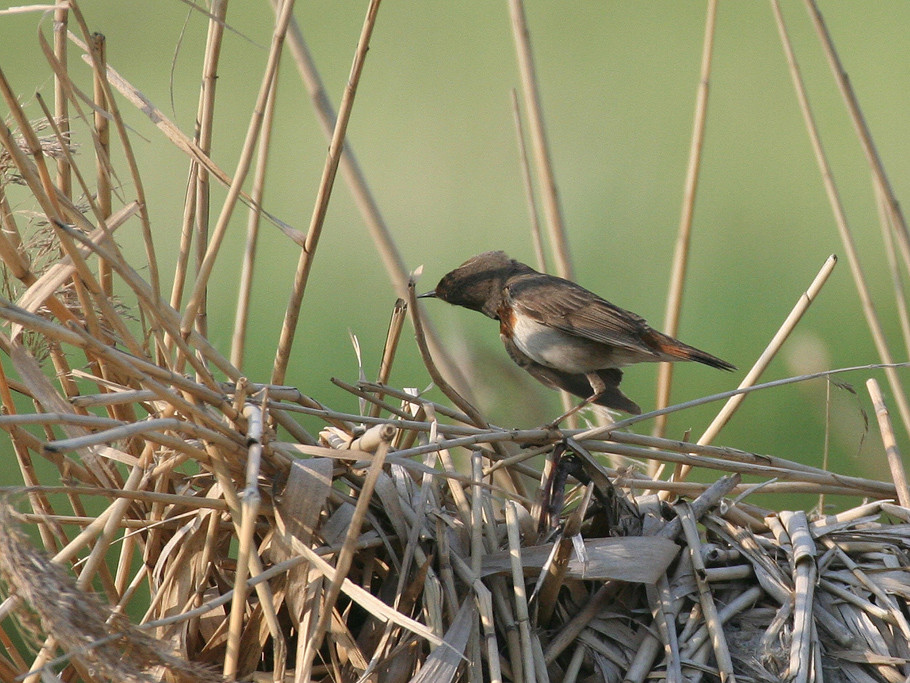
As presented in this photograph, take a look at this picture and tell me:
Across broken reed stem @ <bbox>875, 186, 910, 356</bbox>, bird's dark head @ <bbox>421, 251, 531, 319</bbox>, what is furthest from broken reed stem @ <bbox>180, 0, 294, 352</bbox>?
broken reed stem @ <bbox>875, 186, 910, 356</bbox>

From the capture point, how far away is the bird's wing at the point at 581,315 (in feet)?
6.33

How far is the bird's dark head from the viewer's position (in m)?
2.08

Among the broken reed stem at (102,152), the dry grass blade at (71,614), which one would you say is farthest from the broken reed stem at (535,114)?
the dry grass blade at (71,614)

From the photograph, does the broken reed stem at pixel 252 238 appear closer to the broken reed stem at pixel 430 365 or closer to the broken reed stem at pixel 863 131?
the broken reed stem at pixel 430 365

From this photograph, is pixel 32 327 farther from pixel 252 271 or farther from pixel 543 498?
pixel 252 271

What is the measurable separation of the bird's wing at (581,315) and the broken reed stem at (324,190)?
69 centimetres

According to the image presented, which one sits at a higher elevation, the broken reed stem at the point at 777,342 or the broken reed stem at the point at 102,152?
the broken reed stem at the point at 102,152

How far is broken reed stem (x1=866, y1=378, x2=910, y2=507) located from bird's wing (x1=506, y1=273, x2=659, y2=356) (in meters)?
0.48

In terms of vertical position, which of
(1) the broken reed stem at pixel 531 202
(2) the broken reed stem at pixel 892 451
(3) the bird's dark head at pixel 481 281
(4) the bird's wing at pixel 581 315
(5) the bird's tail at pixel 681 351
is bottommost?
(2) the broken reed stem at pixel 892 451

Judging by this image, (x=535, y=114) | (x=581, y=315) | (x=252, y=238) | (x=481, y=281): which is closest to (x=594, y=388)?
(x=581, y=315)

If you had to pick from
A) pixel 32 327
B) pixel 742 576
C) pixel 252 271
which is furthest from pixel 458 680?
pixel 252 271

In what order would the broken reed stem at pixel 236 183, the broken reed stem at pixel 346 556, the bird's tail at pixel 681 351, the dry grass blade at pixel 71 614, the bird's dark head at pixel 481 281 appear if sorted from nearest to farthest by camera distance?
the dry grass blade at pixel 71 614
the broken reed stem at pixel 346 556
the broken reed stem at pixel 236 183
the bird's tail at pixel 681 351
the bird's dark head at pixel 481 281

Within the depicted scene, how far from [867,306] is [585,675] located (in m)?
1.18

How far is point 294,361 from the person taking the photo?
2510 millimetres
